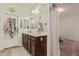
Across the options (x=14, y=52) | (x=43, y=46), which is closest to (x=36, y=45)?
(x=43, y=46)

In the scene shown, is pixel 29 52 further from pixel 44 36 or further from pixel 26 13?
pixel 26 13

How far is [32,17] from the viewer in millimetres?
1232

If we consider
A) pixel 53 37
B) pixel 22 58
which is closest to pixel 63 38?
pixel 53 37

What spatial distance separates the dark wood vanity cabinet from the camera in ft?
4.04

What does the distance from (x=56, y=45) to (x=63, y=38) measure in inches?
5.0

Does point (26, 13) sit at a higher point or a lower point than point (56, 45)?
higher

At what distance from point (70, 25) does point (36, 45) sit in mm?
482

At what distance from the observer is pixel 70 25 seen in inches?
47.8

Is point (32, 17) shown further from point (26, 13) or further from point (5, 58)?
point (5, 58)

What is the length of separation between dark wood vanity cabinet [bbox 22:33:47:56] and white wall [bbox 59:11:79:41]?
0.25 meters

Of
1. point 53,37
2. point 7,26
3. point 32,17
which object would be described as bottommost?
point 53,37

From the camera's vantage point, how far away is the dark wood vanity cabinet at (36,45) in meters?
1.23

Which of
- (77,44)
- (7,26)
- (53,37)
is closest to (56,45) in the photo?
(53,37)

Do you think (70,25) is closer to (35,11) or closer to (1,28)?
(35,11)
